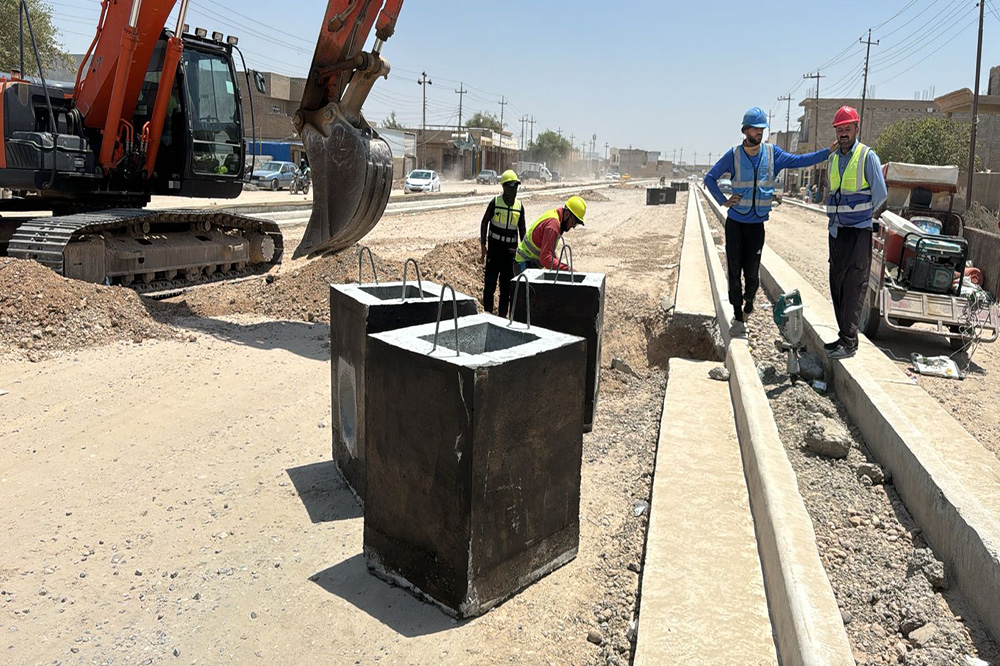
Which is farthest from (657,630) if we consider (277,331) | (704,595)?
(277,331)

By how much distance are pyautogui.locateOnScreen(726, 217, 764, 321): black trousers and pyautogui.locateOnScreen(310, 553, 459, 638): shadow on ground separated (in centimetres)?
489

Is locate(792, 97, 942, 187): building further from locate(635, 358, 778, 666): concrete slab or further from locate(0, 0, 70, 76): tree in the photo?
locate(635, 358, 778, 666): concrete slab

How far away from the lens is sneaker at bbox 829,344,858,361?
6730mm

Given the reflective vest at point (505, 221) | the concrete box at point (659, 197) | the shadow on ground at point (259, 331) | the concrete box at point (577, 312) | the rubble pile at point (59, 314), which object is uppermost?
the concrete box at point (659, 197)

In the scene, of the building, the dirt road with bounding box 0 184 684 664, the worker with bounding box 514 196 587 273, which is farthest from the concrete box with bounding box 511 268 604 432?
the building

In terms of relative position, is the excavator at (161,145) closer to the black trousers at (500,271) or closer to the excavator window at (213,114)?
the excavator window at (213,114)

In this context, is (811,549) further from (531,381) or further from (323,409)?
(323,409)

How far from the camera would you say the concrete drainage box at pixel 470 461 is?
3230 millimetres

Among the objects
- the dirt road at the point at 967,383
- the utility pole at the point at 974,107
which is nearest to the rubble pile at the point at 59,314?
the dirt road at the point at 967,383

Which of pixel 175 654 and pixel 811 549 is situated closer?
pixel 175 654

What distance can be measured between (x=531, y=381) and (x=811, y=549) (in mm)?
1435

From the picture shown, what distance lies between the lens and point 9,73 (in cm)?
1069

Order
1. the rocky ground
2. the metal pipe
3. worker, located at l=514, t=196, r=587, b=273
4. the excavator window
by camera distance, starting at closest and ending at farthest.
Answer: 1. the rocky ground
2. worker, located at l=514, t=196, r=587, b=273
3. the metal pipe
4. the excavator window

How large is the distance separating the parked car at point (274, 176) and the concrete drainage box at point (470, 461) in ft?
126
